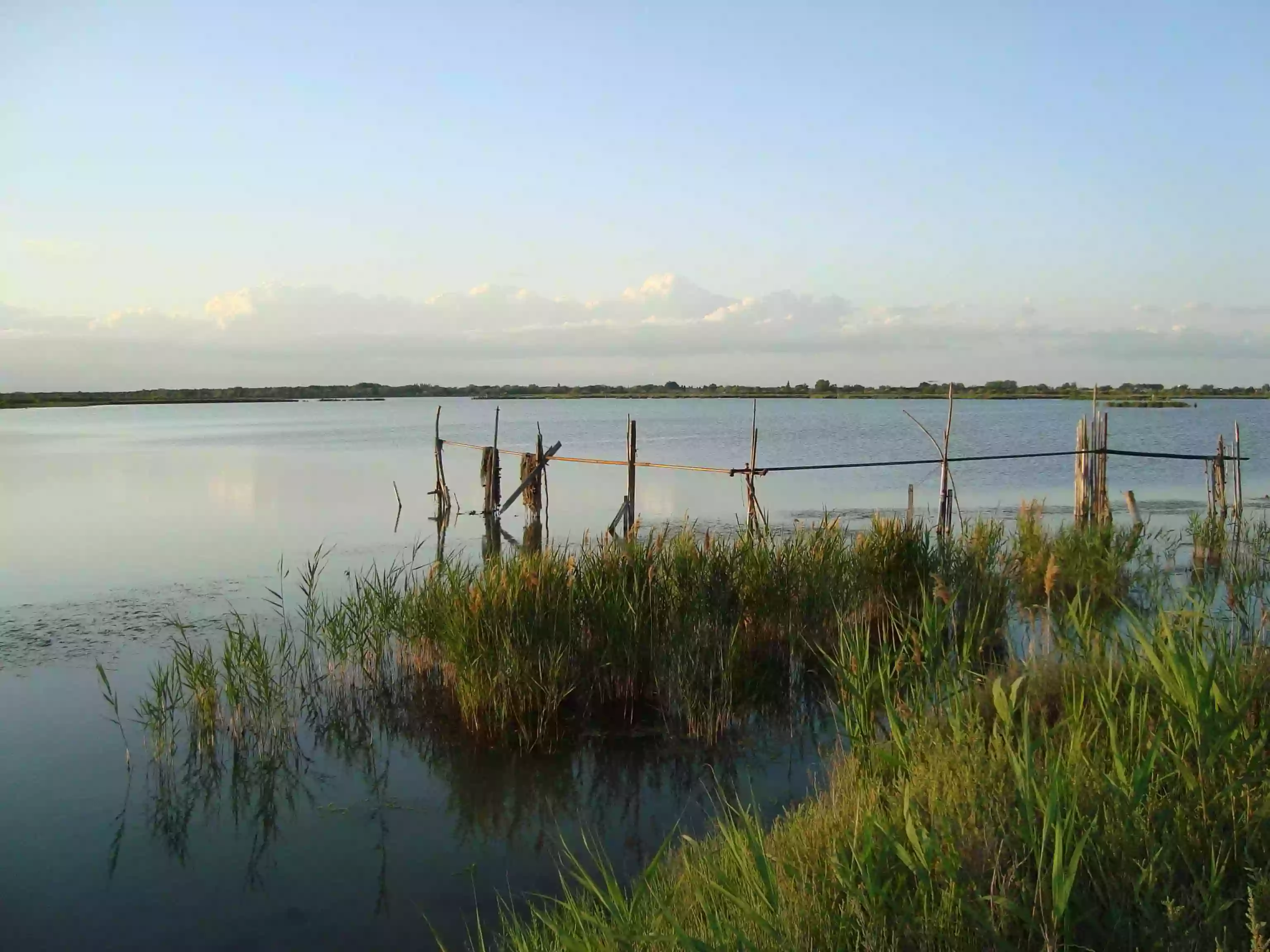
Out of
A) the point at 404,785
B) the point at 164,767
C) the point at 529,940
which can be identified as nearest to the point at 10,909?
the point at 164,767

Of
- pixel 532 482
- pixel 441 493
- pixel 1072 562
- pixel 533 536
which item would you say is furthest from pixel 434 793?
pixel 441 493

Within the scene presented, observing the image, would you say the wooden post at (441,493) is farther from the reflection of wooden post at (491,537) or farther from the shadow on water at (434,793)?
the shadow on water at (434,793)

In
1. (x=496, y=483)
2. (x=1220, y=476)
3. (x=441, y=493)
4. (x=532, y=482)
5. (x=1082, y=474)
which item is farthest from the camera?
(x=441, y=493)

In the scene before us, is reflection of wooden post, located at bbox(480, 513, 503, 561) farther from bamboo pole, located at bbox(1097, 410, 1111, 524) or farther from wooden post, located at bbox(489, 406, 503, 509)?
bamboo pole, located at bbox(1097, 410, 1111, 524)

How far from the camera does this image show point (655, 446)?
38.3 metres

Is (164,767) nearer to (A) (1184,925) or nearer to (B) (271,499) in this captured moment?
(A) (1184,925)

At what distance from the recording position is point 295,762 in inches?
236

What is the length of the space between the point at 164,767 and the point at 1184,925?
212 inches

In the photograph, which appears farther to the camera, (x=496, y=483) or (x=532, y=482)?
(x=496, y=483)

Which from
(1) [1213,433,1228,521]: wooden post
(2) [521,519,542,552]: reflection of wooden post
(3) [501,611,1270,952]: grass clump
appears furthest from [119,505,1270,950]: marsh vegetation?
(2) [521,519,542,552]: reflection of wooden post

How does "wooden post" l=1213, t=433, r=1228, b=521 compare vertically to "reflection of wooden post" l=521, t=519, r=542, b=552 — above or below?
above

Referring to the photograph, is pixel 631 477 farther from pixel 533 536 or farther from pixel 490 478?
pixel 490 478

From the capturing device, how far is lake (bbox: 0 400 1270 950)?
4.53 metres

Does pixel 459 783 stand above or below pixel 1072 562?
below
